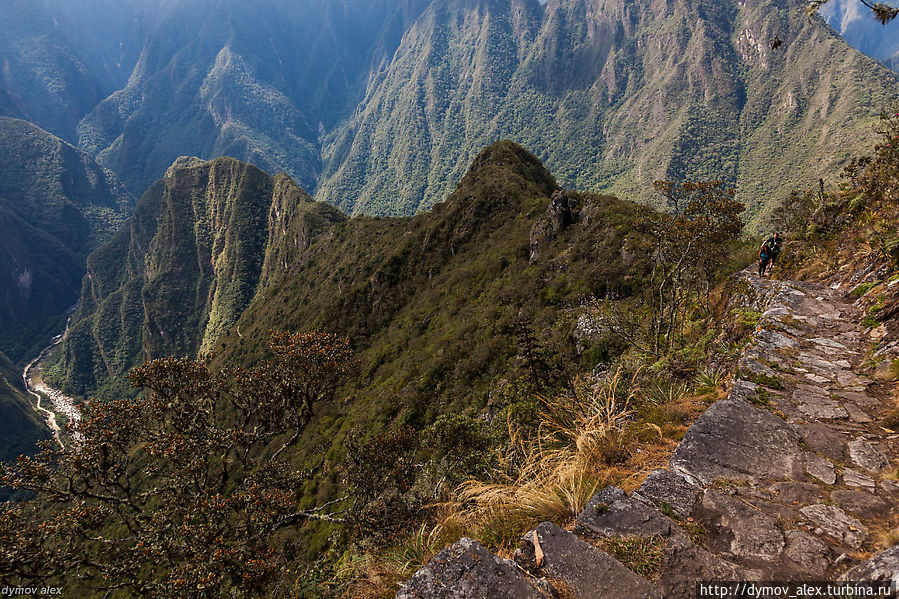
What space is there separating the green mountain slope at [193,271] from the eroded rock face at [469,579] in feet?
361

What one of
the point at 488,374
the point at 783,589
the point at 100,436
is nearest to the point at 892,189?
the point at 783,589

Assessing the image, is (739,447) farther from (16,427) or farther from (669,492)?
(16,427)

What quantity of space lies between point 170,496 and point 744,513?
14074mm

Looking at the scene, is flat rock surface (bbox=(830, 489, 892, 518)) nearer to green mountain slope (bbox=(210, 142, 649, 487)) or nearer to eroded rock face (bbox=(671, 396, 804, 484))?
eroded rock face (bbox=(671, 396, 804, 484))

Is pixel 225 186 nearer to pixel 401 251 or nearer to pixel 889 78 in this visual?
pixel 401 251

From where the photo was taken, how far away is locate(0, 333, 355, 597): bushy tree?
898 centimetres

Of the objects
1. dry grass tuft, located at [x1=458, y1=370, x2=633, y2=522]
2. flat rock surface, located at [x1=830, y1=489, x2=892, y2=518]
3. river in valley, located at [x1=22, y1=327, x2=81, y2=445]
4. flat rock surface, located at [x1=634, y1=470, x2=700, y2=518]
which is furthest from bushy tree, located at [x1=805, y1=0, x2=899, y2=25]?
river in valley, located at [x1=22, y1=327, x2=81, y2=445]

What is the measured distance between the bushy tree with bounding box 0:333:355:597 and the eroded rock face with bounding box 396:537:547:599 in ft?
24.5

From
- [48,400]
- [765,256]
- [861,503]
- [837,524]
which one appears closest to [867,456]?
[861,503]

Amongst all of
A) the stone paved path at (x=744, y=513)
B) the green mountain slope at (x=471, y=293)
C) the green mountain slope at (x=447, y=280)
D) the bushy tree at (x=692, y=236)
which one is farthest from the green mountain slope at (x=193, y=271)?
the stone paved path at (x=744, y=513)

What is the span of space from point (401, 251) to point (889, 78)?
22430 cm

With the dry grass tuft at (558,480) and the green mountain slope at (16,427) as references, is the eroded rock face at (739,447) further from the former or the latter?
the green mountain slope at (16,427)

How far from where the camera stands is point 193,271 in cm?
15412

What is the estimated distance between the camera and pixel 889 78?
497 feet
